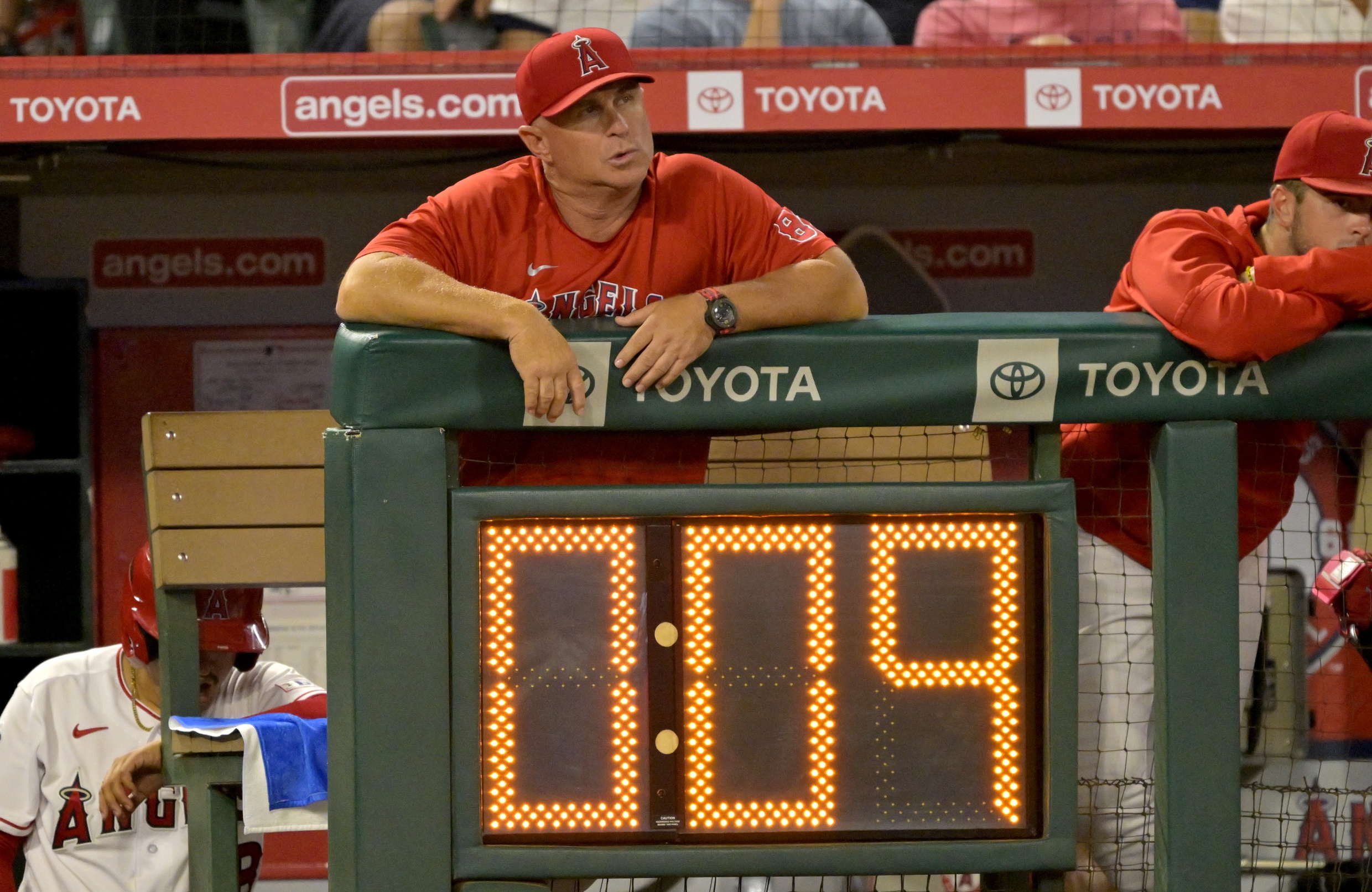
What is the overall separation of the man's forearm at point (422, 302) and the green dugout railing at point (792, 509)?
1.3 inches

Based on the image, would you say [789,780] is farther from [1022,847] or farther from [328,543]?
[328,543]

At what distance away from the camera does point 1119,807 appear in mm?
2102

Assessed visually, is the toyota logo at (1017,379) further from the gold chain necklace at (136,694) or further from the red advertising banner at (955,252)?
→ the red advertising banner at (955,252)

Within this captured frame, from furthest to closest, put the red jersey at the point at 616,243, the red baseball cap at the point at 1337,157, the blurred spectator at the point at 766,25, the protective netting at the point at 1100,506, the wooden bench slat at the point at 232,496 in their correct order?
the blurred spectator at the point at 766,25
the wooden bench slat at the point at 232,496
the red baseball cap at the point at 1337,157
the red jersey at the point at 616,243
the protective netting at the point at 1100,506

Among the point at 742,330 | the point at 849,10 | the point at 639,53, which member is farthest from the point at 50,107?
the point at 742,330

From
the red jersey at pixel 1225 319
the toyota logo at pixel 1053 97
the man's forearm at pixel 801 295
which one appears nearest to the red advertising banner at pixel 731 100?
the toyota logo at pixel 1053 97

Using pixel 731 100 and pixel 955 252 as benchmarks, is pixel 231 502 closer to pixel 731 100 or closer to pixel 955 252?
pixel 731 100

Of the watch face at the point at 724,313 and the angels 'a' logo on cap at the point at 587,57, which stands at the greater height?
the angels 'a' logo on cap at the point at 587,57

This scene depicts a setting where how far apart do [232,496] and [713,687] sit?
1063mm

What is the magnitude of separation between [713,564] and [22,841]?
2.34m

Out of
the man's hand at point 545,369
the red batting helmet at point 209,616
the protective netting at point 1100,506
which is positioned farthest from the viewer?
the red batting helmet at point 209,616

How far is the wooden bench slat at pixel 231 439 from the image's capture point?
240cm

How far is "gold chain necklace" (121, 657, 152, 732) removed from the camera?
3.37 m

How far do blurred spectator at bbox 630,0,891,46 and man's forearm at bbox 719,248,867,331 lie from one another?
2571 mm
